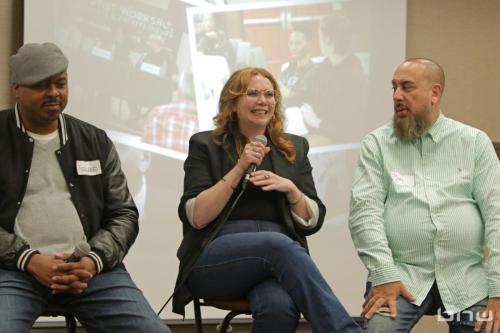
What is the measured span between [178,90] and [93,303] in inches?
79.5

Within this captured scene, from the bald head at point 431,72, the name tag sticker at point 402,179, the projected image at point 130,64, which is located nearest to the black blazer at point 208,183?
the name tag sticker at point 402,179

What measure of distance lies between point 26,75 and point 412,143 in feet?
5.19

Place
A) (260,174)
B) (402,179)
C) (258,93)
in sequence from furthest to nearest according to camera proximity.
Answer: (258,93) < (402,179) < (260,174)

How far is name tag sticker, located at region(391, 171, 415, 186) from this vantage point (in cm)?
309

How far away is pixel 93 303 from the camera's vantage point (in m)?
2.75

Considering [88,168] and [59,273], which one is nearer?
[59,273]

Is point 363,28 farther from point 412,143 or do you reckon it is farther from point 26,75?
point 26,75

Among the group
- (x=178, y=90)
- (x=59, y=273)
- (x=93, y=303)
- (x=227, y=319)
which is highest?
(x=178, y=90)

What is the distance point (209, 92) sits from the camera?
4.55 metres

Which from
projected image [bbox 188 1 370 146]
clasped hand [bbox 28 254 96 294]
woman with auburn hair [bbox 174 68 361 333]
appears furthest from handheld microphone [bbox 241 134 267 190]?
projected image [bbox 188 1 370 146]

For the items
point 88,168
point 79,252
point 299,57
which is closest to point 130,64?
point 299,57

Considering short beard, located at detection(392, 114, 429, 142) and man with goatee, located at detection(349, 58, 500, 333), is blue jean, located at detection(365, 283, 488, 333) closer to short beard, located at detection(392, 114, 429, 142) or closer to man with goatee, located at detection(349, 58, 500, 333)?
man with goatee, located at detection(349, 58, 500, 333)

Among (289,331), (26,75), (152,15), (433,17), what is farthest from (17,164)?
(433,17)

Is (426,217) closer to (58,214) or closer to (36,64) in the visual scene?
(58,214)
